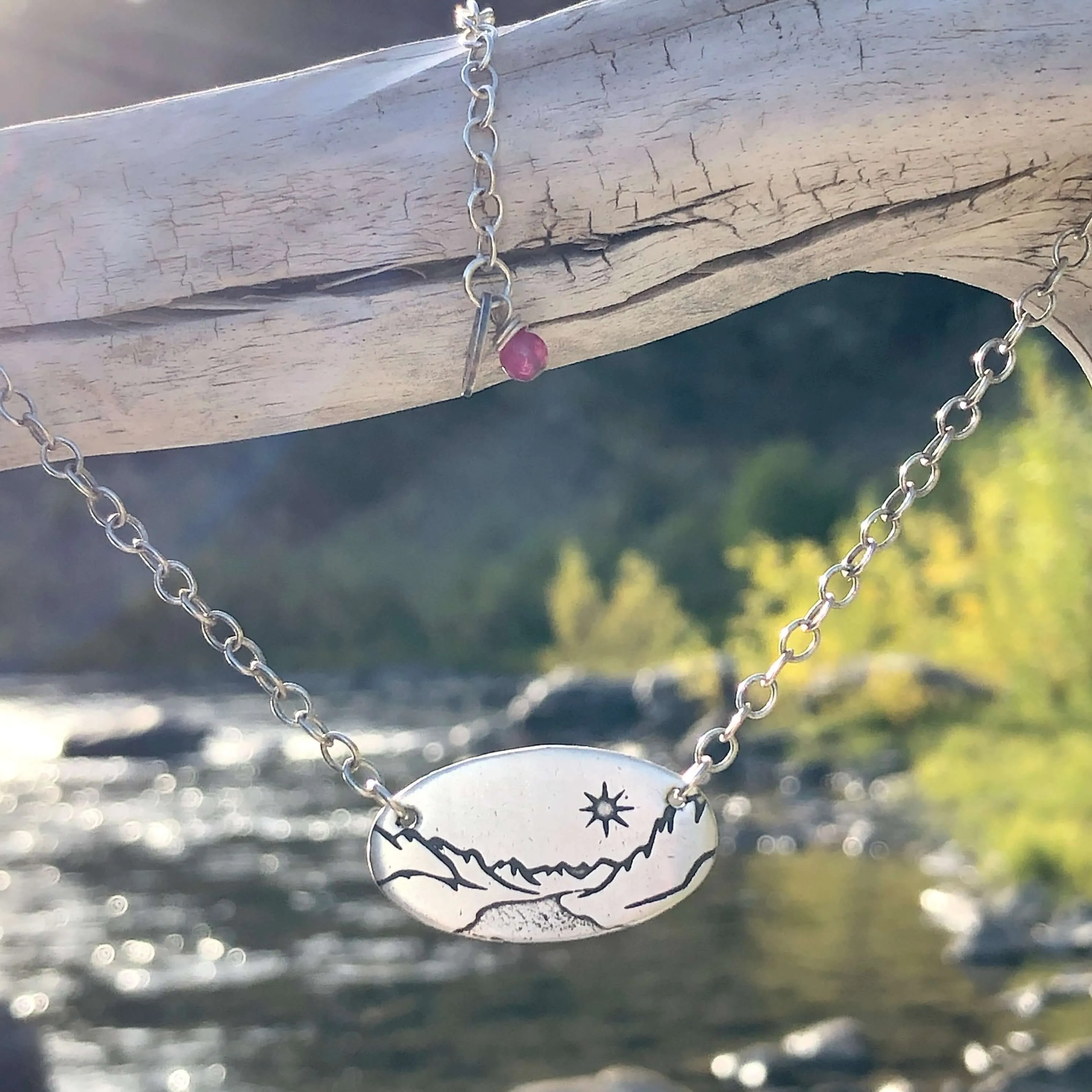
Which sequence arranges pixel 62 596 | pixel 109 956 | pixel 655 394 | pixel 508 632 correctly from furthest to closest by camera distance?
pixel 655 394 → pixel 62 596 → pixel 508 632 → pixel 109 956

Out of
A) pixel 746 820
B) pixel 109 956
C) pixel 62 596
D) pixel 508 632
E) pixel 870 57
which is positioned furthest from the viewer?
pixel 62 596

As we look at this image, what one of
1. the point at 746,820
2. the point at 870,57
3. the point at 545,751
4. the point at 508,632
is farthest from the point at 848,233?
the point at 508,632

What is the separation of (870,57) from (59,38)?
11.2 metres

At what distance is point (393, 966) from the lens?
3.64 metres

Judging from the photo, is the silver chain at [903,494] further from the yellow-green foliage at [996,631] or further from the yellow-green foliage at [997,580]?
the yellow-green foliage at [997,580]

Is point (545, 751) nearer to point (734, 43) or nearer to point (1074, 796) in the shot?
point (734, 43)

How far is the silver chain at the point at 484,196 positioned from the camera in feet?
2.49

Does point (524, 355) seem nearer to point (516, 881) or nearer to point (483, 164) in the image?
point (483, 164)

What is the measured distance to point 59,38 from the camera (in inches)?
408

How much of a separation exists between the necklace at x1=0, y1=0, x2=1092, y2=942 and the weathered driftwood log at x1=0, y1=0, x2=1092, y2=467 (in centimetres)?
4

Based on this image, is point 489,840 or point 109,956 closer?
point 489,840

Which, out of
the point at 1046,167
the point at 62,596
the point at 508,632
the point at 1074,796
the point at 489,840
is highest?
the point at 62,596

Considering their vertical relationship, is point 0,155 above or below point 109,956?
below

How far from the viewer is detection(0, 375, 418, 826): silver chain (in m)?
0.76
